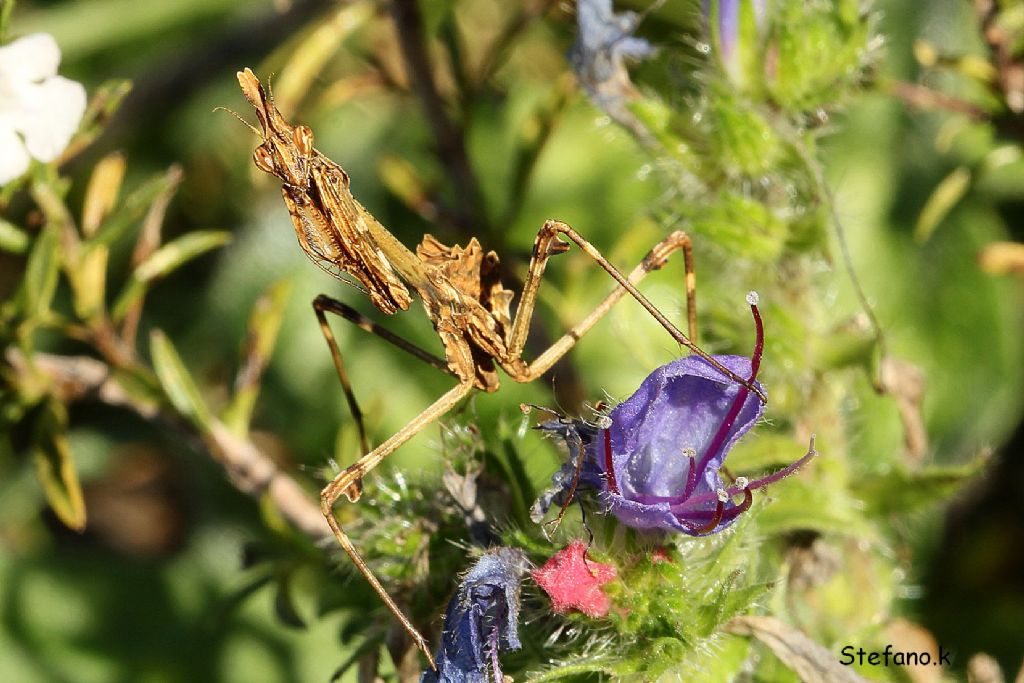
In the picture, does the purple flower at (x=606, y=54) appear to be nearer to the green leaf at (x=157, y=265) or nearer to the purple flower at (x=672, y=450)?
the purple flower at (x=672, y=450)

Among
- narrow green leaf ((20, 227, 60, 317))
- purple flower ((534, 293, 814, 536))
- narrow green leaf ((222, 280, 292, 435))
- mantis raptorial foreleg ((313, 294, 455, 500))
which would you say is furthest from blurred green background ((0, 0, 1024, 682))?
purple flower ((534, 293, 814, 536))

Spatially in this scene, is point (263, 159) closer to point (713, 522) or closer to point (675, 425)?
point (675, 425)

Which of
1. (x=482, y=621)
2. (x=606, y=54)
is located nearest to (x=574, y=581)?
(x=482, y=621)

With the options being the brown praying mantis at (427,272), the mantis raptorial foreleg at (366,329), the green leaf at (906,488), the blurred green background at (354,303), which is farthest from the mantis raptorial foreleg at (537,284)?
the blurred green background at (354,303)

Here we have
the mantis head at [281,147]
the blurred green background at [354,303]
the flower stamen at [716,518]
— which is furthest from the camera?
the blurred green background at [354,303]

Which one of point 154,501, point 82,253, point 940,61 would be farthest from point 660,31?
point 154,501

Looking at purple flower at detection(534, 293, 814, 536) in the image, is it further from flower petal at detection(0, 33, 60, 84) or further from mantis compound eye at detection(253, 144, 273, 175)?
flower petal at detection(0, 33, 60, 84)

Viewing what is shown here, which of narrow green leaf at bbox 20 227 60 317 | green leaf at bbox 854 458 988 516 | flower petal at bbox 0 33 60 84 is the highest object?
flower petal at bbox 0 33 60 84
